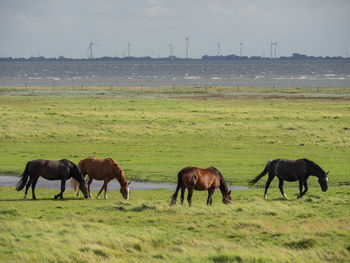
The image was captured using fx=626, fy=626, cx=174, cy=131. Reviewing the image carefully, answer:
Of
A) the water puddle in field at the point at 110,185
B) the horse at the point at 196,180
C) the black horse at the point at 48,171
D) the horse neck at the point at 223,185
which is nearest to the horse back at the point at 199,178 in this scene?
the horse at the point at 196,180

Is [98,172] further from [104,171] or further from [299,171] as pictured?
[299,171]

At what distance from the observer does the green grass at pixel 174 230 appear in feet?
50.8

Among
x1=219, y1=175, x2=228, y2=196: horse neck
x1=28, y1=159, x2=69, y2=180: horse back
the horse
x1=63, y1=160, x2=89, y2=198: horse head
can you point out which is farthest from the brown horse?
x1=219, y1=175, x2=228, y2=196: horse neck

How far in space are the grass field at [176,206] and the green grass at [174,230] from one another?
A: 35mm

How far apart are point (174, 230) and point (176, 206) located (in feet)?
7.13

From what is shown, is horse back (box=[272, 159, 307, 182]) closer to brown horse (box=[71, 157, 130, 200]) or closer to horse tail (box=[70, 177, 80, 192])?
brown horse (box=[71, 157, 130, 200])

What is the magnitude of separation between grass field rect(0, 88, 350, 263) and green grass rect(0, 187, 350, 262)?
0.11 ft

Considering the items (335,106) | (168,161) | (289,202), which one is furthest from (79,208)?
(335,106)

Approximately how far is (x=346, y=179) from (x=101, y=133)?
67.8ft

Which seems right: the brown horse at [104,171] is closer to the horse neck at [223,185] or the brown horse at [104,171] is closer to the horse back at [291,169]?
the horse neck at [223,185]

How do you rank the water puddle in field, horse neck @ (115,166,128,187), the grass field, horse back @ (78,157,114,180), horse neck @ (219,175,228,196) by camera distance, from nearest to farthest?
the grass field → horse neck @ (219,175,228,196) → horse neck @ (115,166,128,187) → horse back @ (78,157,114,180) → the water puddle in field

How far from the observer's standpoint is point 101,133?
44438 mm

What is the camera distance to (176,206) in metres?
20.7

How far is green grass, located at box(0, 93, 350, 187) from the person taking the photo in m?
32.6
